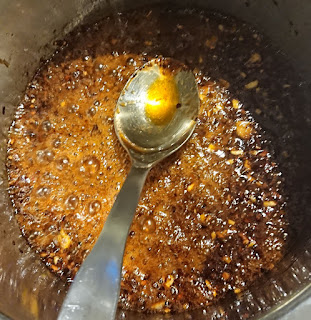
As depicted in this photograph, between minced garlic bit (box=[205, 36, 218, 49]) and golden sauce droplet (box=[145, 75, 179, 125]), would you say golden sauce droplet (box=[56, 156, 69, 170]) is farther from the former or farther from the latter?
minced garlic bit (box=[205, 36, 218, 49])

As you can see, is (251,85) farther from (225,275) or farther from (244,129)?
(225,275)

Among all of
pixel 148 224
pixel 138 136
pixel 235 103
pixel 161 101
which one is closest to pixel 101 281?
pixel 148 224

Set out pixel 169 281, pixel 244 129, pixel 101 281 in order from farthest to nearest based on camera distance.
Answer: pixel 244 129 → pixel 169 281 → pixel 101 281

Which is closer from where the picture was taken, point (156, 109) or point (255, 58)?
point (156, 109)

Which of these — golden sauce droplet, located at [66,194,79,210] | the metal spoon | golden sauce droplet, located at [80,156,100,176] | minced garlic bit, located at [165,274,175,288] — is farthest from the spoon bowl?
minced garlic bit, located at [165,274,175,288]

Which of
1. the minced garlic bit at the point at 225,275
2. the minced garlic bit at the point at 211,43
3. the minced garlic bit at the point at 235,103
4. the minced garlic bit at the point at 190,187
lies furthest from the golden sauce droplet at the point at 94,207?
the minced garlic bit at the point at 211,43

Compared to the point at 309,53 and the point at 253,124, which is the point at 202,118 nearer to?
the point at 253,124
